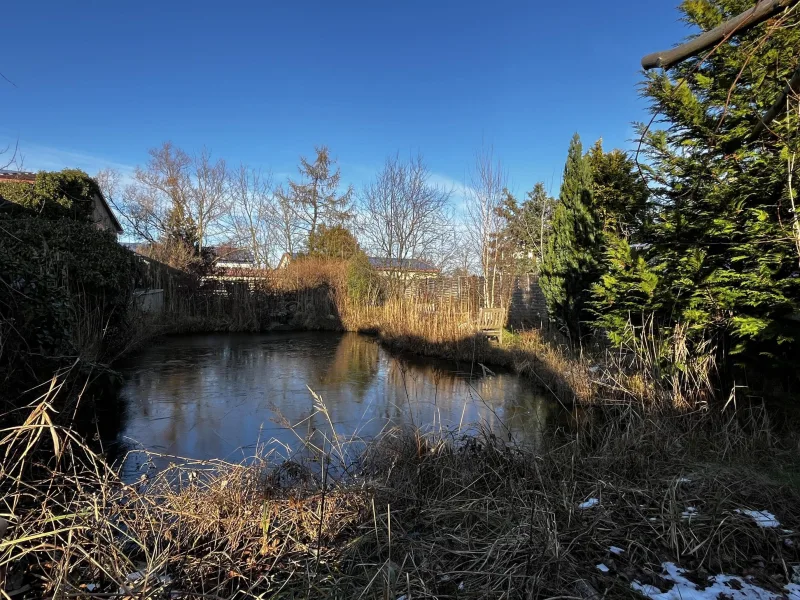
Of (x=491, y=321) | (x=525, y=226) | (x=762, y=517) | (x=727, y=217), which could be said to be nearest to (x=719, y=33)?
(x=762, y=517)

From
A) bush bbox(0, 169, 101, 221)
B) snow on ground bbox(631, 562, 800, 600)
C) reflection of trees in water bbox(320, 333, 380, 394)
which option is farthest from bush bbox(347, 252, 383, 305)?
snow on ground bbox(631, 562, 800, 600)

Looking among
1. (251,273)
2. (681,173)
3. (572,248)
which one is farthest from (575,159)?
(251,273)

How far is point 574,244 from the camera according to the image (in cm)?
893

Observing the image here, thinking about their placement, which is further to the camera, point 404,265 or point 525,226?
point 525,226

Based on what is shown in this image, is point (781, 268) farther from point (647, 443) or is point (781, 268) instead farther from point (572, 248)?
point (572, 248)

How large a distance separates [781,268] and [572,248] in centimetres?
503

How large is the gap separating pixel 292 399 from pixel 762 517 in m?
5.31

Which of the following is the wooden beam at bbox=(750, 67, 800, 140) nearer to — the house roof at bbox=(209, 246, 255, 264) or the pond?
the pond

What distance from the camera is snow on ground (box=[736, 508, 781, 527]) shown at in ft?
7.55

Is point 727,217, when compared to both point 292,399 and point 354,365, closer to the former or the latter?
point 292,399

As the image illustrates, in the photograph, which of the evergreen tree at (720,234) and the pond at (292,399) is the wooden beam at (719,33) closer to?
the pond at (292,399)

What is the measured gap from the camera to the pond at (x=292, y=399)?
4.73 metres

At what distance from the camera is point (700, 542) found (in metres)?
2.20

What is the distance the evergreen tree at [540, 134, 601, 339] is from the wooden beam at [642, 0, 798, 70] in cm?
754
